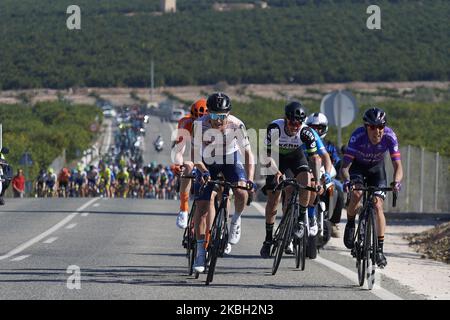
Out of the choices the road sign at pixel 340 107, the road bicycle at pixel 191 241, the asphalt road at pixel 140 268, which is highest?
the road sign at pixel 340 107

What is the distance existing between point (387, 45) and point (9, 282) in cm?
11095

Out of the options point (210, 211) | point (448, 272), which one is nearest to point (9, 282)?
point (210, 211)

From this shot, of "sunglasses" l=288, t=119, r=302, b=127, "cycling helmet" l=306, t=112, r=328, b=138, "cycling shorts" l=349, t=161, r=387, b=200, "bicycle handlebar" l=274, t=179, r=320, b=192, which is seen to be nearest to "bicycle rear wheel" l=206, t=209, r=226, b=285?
"bicycle handlebar" l=274, t=179, r=320, b=192

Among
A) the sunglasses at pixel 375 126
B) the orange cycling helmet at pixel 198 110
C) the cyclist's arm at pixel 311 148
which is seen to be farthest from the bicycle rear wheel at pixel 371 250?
the orange cycling helmet at pixel 198 110

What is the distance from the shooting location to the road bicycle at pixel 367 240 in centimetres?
1099

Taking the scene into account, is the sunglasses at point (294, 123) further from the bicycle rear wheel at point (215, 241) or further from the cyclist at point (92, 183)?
the cyclist at point (92, 183)

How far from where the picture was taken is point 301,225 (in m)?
12.3

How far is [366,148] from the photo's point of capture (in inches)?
461

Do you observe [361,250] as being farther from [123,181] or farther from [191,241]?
[123,181]

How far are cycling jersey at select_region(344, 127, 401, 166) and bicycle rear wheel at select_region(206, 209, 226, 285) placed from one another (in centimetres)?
149

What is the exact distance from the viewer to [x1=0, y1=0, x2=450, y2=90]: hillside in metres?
107

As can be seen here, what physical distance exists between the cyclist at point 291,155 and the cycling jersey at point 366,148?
2.64 ft

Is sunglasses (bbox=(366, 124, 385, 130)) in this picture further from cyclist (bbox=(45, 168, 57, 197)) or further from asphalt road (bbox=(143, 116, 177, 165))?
asphalt road (bbox=(143, 116, 177, 165))

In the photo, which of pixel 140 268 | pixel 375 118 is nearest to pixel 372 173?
pixel 375 118
